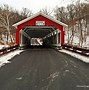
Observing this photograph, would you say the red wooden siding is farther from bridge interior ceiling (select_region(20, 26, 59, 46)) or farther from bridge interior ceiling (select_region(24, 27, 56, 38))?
bridge interior ceiling (select_region(24, 27, 56, 38))

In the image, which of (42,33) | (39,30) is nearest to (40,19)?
(39,30)

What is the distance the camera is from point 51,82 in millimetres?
8117

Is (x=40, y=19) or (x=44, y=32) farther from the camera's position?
(x=44, y=32)

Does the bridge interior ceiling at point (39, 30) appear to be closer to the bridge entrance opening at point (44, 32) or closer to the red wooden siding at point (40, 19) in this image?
the bridge entrance opening at point (44, 32)

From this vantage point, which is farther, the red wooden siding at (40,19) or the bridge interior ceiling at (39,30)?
the bridge interior ceiling at (39,30)

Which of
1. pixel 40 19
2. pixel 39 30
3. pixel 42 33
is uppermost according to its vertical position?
pixel 40 19

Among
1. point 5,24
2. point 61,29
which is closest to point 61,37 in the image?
point 61,29

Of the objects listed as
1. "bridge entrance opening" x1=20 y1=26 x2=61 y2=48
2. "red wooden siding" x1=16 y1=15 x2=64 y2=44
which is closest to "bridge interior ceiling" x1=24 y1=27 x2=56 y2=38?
"bridge entrance opening" x1=20 y1=26 x2=61 y2=48

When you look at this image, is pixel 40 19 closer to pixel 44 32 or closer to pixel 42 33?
pixel 44 32

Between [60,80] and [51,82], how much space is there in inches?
22.3

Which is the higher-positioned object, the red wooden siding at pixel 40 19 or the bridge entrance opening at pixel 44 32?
the red wooden siding at pixel 40 19

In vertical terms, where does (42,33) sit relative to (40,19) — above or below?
below

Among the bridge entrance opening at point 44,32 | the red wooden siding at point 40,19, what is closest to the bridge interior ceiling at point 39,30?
the bridge entrance opening at point 44,32

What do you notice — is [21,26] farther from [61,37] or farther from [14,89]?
[14,89]
